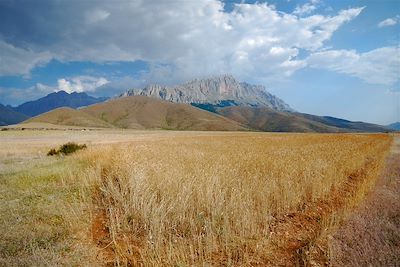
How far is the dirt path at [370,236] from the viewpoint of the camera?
19.4ft

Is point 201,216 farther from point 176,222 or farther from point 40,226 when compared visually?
point 40,226

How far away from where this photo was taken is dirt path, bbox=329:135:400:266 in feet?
19.4

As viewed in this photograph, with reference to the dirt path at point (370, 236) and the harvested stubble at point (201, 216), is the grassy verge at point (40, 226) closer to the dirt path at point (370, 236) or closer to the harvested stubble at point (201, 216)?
the harvested stubble at point (201, 216)

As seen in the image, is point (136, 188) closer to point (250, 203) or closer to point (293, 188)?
point (250, 203)

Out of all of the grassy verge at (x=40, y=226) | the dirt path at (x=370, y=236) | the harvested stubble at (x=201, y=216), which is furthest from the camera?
the harvested stubble at (x=201, y=216)

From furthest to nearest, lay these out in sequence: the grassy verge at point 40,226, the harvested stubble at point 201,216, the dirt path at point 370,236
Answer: the harvested stubble at point 201,216, the dirt path at point 370,236, the grassy verge at point 40,226

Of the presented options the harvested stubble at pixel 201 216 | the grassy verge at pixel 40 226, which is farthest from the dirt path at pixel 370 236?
the grassy verge at pixel 40 226

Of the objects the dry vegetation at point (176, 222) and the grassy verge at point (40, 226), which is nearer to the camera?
the grassy verge at point (40, 226)

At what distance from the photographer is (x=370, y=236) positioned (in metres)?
7.01

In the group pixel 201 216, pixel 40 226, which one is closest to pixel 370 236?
pixel 201 216

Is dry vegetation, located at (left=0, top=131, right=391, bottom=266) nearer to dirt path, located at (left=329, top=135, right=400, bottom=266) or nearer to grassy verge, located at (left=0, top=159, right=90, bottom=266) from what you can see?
grassy verge, located at (left=0, top=159, right=90, bottom=266)

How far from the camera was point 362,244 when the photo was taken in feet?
21.4

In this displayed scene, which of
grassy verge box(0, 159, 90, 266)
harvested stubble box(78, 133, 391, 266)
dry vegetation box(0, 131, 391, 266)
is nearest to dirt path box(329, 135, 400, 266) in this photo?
dry vegetation box(0, 131, 391, 266)

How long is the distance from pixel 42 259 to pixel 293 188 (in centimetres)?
736
